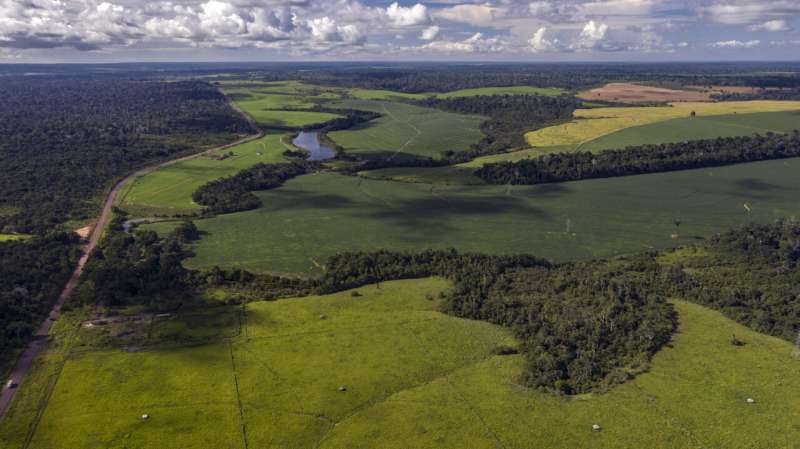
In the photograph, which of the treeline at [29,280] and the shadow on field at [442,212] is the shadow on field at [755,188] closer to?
the shadow on field at [442,212]

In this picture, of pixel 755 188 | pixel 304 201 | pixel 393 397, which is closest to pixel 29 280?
pixel 304 201

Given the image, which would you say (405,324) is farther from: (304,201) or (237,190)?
(237,190)

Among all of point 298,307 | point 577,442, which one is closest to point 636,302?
point 577,442

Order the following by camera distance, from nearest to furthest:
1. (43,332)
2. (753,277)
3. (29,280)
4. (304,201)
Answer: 1. (43,332)
2. (29,280)
3. (753,277)
4. (304,201)

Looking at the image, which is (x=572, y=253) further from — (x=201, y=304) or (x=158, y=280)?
(x=158, y=280)

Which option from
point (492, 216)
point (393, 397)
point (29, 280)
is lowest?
point (393, 397)

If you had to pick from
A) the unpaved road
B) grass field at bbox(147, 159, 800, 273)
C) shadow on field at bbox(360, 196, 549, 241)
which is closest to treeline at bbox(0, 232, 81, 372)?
the unpaved road

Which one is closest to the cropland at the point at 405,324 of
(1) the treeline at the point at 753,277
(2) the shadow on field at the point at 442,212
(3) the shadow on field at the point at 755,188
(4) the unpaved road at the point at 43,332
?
(4) the unpaved road at the point at 43,332

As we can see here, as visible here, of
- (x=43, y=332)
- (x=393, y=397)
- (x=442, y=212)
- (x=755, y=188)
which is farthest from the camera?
(x=755, y=188)

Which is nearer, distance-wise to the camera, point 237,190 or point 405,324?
point 405,324
